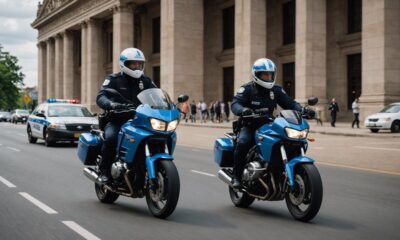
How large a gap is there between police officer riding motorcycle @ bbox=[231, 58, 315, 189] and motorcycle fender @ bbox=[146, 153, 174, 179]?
1053mm

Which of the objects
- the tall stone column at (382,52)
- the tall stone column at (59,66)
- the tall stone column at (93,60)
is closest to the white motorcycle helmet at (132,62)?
the tall stone column at (382,52)

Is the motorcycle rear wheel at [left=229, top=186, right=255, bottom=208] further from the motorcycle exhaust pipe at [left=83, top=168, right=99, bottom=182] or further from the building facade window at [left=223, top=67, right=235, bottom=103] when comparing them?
the building facade window at [left=223, top=67, right=235, bottom=103]

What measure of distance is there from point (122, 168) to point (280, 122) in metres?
1.96

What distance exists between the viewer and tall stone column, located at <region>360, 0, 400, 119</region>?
1158 inches

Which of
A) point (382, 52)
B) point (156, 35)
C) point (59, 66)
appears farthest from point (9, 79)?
point (382, 52)

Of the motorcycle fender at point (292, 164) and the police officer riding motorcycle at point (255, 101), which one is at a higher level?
the police officer riding motorcycle at point (255, 101)

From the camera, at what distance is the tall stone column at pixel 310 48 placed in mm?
34312

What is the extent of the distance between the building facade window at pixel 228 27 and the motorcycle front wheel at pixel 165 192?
42.2 m

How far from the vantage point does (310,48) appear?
3438 centimetres

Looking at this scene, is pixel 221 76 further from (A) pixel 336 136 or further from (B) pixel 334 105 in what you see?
(A) pixel 336 136

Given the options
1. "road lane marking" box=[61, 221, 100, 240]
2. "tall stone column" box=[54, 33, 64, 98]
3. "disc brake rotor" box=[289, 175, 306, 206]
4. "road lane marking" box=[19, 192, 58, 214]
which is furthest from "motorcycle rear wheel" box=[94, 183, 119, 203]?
"tall stone column" box=[54, 33, 64, 98]

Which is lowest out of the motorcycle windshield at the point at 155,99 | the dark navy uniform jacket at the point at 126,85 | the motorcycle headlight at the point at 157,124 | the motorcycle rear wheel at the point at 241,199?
the motorcycle rear wheel at the point at 241,199

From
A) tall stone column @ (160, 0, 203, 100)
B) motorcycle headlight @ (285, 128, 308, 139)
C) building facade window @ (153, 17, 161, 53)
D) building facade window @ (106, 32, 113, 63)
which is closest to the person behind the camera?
motorcycle headlight @ (285, 128, 308, 139)

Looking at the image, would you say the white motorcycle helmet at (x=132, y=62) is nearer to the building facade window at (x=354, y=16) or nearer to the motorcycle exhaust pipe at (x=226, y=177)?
the motorcycle exhaust pipe at (x=226, y=177)
